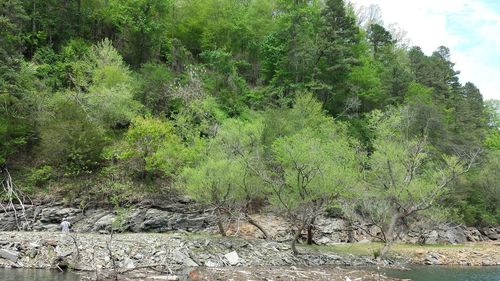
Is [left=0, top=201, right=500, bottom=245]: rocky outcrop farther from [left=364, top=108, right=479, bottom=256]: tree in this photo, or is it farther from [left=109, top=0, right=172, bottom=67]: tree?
[left=109, top=0, right=172, bottom=67]: tree

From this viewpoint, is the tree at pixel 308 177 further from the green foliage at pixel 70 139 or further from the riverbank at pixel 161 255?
the green foliage at pixel 70 139

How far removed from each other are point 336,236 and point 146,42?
33108 mm

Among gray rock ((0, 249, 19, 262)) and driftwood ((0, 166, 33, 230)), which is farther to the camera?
Result: driftwood ((0, 166, 33, 230))

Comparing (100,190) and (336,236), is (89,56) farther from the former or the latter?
(336,236)

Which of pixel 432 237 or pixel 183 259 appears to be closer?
pixel 183 259

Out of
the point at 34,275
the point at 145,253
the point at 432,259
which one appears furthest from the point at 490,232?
the point at 34,275

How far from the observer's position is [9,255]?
2347 centimetres

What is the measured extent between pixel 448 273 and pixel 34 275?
86.0ft

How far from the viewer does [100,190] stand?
36250 millimetres

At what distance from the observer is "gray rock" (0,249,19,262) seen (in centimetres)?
2339

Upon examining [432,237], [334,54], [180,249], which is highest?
[334,54]

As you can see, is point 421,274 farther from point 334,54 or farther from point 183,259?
point 334,54

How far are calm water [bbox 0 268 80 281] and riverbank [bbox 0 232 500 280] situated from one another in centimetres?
86

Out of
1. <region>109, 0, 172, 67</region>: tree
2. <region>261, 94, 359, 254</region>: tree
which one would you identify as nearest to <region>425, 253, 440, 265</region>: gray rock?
<region>261, 94, 359, 254</region>: tree
